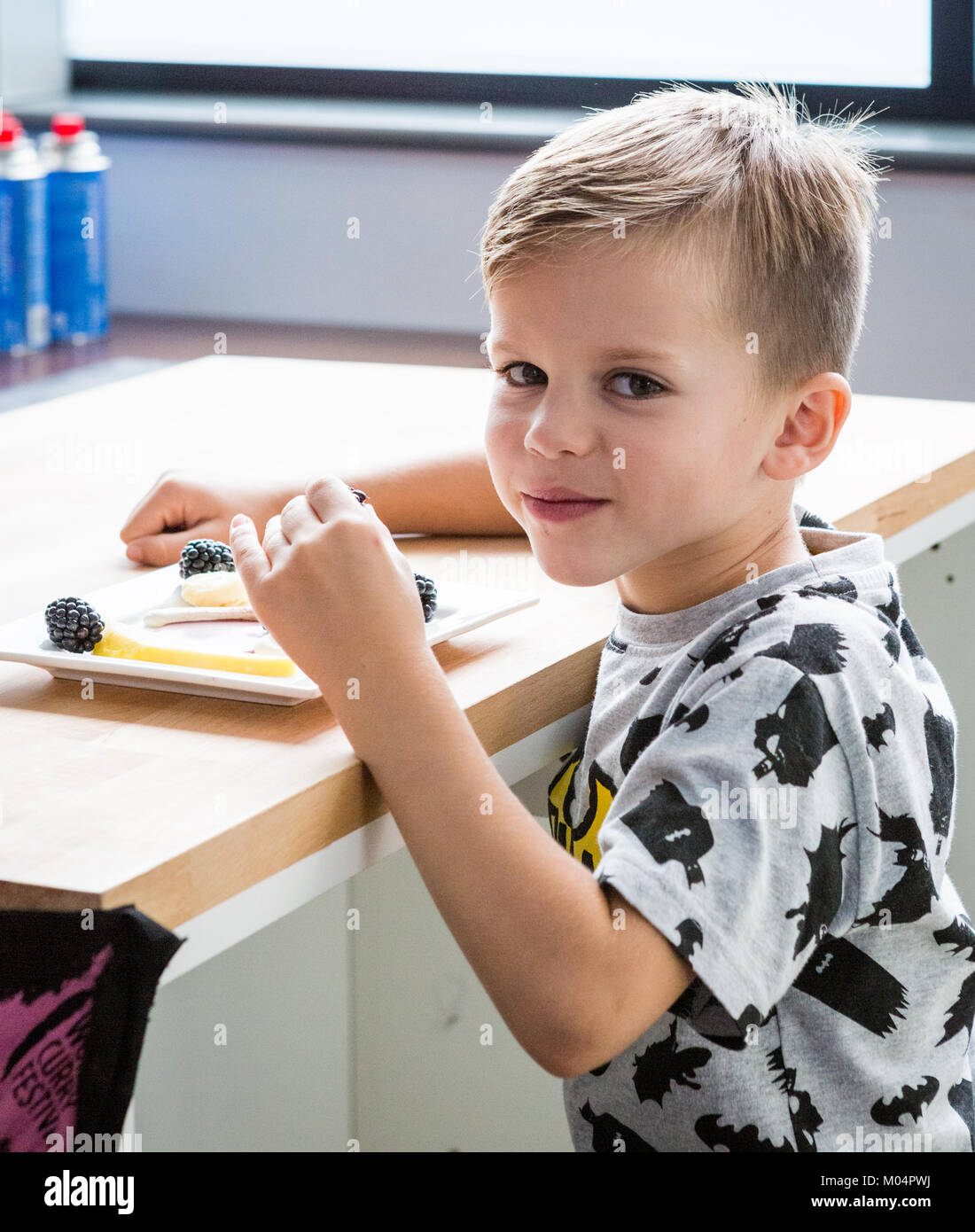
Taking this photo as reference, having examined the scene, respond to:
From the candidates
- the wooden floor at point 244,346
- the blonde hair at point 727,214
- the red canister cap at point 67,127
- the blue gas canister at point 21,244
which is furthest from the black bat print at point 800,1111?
the red canister cap at point 67,127

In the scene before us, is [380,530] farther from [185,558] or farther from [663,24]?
[663,24]

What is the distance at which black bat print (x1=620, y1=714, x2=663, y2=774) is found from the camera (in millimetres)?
799

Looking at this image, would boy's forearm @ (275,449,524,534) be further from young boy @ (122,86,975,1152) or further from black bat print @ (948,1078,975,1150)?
black bat print @ (948,1078,975,1150)

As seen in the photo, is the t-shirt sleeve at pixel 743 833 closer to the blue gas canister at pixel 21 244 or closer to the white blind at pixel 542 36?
the blue gas canister at pixel 21 244

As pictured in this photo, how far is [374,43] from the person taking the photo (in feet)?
8.09

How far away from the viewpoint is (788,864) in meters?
0.69

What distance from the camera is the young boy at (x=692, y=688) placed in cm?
68

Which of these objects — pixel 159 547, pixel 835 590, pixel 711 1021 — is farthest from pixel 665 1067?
pixel 159 547

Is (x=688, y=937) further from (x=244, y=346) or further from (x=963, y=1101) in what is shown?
(x=244, y=346)

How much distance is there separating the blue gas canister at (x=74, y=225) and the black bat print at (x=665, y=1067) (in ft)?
5.29

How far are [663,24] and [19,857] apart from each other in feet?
6.55

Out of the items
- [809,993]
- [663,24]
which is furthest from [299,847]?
[663,24]

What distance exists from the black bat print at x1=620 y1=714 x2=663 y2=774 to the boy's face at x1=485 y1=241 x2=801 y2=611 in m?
0.07

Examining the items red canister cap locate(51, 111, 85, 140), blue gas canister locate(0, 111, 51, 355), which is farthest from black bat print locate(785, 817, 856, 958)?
red canister cap locate(51, 111, 85, 140)
